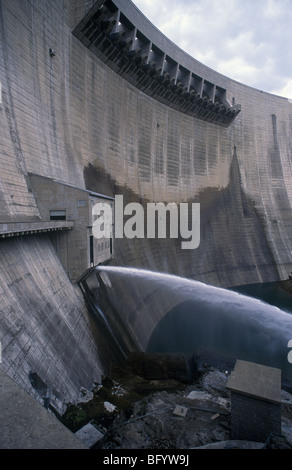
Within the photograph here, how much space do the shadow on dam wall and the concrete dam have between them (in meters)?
→ 0.15

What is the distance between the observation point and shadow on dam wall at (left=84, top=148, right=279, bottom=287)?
24.9 metres

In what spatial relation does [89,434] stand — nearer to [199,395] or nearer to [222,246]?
[199,395]

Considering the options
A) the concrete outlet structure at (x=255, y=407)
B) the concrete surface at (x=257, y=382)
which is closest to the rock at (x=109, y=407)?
the concrete outlet structure at (x=255, y=407)

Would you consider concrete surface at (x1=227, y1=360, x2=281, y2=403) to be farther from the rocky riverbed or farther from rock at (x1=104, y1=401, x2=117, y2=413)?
rock at (x1=104, y1=401, x2=117, y2=413)

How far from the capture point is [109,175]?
72.1 ft

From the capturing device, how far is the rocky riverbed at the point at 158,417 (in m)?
6.89

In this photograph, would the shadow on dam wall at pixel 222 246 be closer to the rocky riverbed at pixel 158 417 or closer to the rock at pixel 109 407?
the rocky riverbed at pixel 158 417

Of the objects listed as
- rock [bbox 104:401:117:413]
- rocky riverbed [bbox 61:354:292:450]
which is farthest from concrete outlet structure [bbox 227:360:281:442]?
rock [bbox 104:401:117:413]

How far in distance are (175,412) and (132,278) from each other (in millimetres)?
11899

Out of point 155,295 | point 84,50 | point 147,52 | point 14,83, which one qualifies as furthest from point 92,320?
point 147,52

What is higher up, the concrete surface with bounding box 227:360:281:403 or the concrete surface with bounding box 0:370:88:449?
the concrete surface with bounding box 0:370:88:449

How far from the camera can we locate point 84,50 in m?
19.6

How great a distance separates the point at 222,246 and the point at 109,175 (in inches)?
649

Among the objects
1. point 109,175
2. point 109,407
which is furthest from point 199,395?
point 109,175
